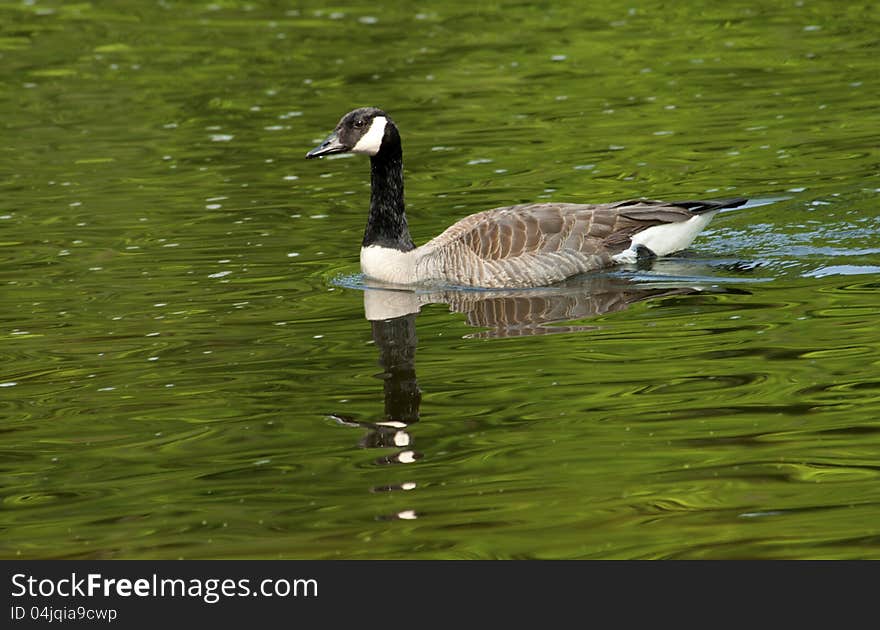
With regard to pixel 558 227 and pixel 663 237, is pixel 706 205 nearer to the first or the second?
pixel 663 237

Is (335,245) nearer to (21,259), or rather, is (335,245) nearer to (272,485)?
(21,259)

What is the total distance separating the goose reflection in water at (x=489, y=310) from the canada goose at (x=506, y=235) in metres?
0.20

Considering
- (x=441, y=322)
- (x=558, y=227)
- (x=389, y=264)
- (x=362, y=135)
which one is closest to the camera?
(x=441, y=322)

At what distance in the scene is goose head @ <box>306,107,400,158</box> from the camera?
15.9m

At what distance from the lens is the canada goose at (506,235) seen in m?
15.3

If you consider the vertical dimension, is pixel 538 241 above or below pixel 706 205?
below

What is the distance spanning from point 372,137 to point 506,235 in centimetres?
195

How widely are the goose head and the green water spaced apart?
4.43ft

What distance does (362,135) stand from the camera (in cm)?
1616

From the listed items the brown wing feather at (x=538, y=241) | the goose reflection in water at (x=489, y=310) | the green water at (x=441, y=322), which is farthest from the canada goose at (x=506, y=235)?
the green water at (x=441, y=322)

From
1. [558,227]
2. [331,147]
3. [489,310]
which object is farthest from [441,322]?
[331,147]

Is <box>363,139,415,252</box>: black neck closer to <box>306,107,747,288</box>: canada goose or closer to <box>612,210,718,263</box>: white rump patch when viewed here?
<box>306,107,747,288</box>: canada goose

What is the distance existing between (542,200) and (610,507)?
10.5 meters

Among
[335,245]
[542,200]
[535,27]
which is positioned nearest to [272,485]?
[335,245]
